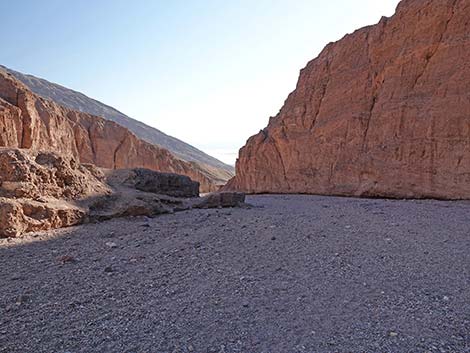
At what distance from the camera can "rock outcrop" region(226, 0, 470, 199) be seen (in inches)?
482

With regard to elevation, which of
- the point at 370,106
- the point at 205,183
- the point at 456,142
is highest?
the point at 370,106

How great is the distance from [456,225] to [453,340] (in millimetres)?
5278

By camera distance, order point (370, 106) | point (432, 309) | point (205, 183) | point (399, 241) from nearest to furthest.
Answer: point (432, 309), point (399, 241), point (370, 106), point (205, 183)

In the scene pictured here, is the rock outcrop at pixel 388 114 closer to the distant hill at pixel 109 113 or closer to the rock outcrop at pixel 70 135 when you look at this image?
the rock outcrop at pixel 70 135

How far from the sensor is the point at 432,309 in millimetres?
3088

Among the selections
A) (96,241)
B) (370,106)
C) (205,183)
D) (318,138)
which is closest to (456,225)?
(96,241)

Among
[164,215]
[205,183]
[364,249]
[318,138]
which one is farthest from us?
[205,183]

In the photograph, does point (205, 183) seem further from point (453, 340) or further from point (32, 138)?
point (453, 340)

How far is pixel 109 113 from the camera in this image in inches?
3588

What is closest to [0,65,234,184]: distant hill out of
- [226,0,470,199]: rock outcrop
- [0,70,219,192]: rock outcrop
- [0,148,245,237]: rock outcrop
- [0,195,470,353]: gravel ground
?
[0,70,219,192]: rock outcrop

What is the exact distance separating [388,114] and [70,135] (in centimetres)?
2781

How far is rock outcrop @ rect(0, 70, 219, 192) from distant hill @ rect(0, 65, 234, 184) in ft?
92.7

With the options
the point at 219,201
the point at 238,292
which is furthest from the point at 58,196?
the point at 238,292

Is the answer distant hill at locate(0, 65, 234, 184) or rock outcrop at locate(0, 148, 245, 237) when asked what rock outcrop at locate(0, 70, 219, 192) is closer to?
rock outcrop at locate(0, 148, 245, 237)
